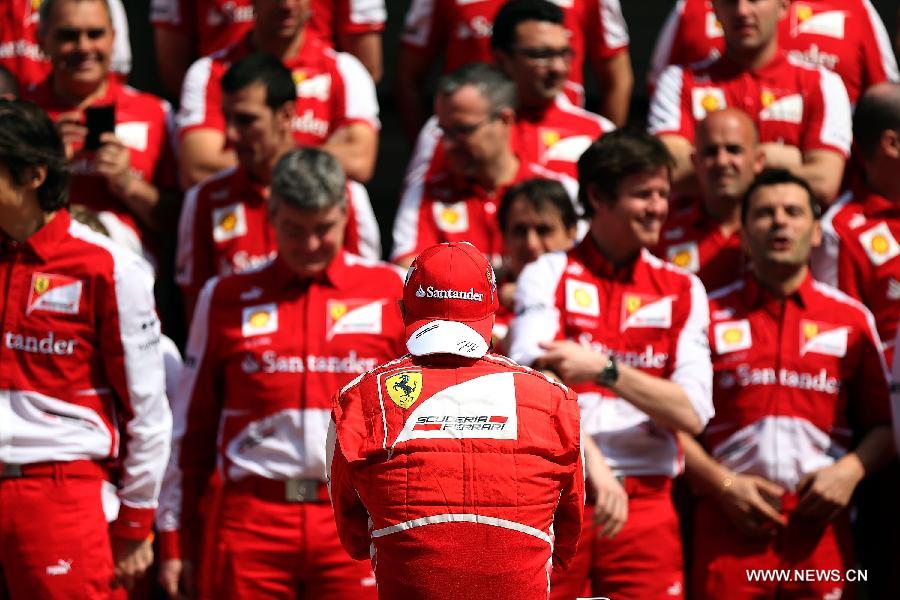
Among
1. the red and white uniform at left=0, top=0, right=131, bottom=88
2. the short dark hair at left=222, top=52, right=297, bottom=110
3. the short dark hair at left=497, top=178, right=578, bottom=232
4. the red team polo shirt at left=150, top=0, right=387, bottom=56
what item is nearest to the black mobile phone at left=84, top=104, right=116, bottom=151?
the short dark hair at left=222, top=52, right=297, bottom=110

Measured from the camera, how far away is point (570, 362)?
179 inches

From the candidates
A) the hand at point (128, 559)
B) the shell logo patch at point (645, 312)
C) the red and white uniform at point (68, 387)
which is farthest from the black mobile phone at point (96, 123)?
the shell logo patch at point (645, 312)

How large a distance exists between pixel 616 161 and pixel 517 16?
58.8 inches

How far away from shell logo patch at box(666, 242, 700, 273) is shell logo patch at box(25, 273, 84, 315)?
243cm

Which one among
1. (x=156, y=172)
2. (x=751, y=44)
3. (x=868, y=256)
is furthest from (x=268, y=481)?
(x=751, y=44)

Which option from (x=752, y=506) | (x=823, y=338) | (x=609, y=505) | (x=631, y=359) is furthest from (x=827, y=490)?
(x=609, y=505)

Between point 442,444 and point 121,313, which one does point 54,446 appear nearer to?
point 121,313

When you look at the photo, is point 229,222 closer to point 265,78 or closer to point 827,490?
point 265,78

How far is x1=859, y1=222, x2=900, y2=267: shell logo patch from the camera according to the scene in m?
5.67

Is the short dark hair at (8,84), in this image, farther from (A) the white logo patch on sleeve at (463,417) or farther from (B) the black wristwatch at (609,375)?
(A) the white logo patch on sleeve at (463,417)

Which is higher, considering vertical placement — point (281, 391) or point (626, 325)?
point (626, 325)

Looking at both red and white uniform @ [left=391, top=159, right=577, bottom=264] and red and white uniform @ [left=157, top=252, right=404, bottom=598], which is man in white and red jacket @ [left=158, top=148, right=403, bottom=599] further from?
red and white uniform @ [left=391, top=159, right=577, bottom=264]

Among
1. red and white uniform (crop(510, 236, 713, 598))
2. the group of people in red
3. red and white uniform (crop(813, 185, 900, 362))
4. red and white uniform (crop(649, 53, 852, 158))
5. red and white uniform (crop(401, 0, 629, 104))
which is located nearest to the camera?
the group of people in red

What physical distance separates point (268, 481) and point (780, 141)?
9.11 feet
